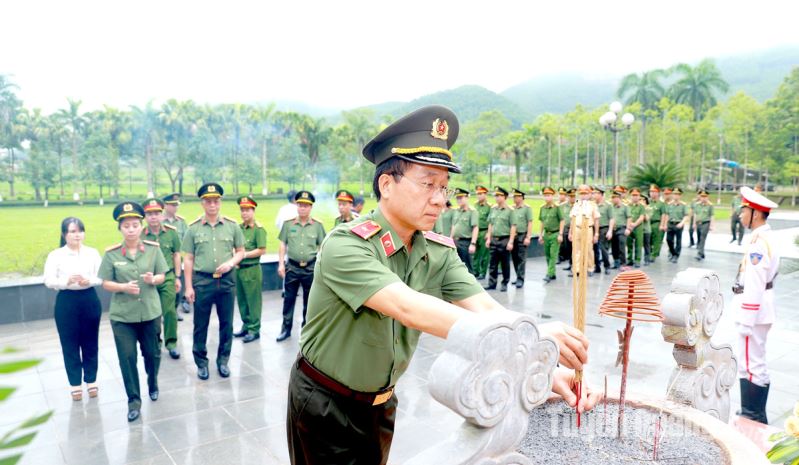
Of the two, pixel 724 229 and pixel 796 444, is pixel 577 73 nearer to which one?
pixel 724 229

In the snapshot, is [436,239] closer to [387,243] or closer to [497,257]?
[387,243]

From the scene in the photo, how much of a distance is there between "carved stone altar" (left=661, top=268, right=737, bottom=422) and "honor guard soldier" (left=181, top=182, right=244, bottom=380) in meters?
3.97

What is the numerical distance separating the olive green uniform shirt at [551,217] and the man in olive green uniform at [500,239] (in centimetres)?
120

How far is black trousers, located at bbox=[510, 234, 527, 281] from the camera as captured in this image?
9852mm

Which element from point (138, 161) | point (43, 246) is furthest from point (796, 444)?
point (138, 161)

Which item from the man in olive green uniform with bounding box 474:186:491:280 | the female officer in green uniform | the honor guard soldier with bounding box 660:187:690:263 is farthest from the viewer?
the honor guard soldier with bounding box 660:187:690:263

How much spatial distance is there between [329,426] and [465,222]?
346 inches

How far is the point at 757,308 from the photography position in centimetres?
405

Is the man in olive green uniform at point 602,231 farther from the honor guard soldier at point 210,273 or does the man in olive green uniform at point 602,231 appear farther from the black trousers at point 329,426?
the black trousers at point 329,426

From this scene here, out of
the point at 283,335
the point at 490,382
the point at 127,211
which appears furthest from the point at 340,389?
the point at 283,335

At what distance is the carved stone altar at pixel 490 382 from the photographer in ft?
4.29

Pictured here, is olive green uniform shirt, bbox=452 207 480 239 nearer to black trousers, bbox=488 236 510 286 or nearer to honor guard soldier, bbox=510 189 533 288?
black trousers, bbox=488 236 510 286

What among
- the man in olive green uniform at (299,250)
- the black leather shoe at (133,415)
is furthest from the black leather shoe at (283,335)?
the black leather shoe at (133,415)

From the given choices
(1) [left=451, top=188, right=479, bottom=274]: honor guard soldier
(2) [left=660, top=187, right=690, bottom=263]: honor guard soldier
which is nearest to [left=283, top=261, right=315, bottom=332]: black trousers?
(1) [left=451, top=188, right=479, bottom=274]: honor guard soldier
